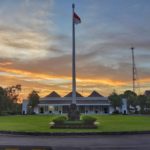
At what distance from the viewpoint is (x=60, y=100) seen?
144 metres

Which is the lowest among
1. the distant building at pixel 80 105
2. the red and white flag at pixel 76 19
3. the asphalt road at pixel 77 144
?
the asphalt road at pixel 77 144

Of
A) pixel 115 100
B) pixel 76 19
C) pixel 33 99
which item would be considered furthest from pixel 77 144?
pixel 33 99

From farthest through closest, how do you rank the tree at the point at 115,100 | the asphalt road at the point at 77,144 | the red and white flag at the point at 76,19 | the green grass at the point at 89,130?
the tree at the point at 115,100 → the red and white flag at the point at 76,19 → the green grass at the point at 89,130 → the asphalt road at the point at 77,144

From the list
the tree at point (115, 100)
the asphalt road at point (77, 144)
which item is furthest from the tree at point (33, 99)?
the asphalt road at point (77, 144)

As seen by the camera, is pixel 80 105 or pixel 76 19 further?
pixel 80 105

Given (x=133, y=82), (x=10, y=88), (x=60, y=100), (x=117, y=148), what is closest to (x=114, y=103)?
(x=133, y=82)

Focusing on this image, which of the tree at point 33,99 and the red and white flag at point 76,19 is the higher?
the red and white flag at point 76,19

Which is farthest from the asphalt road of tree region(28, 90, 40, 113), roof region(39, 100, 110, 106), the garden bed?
roof region(39, 100, 110, 106)

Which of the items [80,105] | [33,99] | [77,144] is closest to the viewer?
[77,144]

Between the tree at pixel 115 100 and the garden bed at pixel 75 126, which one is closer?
the garden bed at pixel 75 126

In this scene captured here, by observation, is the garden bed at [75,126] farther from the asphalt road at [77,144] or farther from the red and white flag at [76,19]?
the red and white flag at [76,19]

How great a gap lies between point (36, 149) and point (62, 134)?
9364 millimetres

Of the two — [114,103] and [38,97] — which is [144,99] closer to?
[114,103]

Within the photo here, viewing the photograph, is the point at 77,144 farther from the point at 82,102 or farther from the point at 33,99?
the point at 82,102
